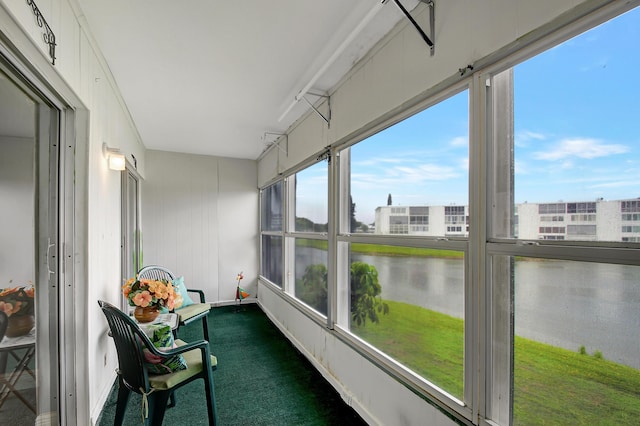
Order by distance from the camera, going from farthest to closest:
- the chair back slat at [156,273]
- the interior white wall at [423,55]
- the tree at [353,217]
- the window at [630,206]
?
the chair back slat at [156,273], the tree at [353,217], the interior white wall at [423,55], the window at [630,206]

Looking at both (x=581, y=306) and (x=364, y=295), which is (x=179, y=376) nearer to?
(x=364, y=295)

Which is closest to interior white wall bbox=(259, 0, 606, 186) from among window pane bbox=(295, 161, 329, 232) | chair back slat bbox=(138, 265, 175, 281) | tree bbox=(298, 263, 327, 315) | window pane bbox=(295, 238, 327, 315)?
window pane bbox=(295, 161, 329, 232)

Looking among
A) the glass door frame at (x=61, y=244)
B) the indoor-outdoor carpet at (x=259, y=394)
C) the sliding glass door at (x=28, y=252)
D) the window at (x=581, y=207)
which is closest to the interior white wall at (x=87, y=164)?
the glass door frame at (x=61, y=244)

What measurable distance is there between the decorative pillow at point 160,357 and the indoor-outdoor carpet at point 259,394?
1.96 feet

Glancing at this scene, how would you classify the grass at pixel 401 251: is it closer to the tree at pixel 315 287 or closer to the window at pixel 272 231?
the tree at pixel 315 287

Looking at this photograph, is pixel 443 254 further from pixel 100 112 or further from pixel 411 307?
pixel 100 112

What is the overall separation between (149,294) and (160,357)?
65 cm

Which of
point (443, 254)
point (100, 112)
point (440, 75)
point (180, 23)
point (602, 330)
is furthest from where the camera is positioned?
point (100, 112)


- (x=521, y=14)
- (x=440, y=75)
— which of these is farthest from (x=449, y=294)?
(x=521, y=14)

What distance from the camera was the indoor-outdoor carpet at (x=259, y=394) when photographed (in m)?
2.09

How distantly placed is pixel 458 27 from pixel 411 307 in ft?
4.85

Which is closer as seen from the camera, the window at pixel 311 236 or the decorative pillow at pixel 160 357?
the decorative pillow at pixel 160 357

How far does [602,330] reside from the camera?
946mm

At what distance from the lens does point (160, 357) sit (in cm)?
176
